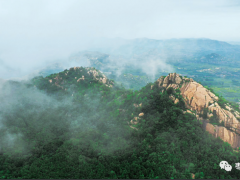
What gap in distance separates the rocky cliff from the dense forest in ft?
5.03

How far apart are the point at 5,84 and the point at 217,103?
9137 centimetres

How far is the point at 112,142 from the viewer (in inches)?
1363

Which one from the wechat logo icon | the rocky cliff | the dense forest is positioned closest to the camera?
the wechat logo icon

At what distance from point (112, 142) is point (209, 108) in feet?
76.1

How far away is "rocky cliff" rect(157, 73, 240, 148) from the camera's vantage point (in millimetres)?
29016

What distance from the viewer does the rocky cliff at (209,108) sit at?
29.0 meters

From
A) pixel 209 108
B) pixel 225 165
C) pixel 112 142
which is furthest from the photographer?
pixel 112 142

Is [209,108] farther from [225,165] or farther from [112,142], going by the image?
[112,142]

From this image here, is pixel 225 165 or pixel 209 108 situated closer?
pixel 225 165

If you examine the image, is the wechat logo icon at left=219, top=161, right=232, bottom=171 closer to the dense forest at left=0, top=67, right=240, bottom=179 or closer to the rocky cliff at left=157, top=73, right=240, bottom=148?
the dense forest at left=0, top=67, right=240, bottom=179

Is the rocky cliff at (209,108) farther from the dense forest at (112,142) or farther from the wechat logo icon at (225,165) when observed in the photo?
the wechat logo icon at (225,165)

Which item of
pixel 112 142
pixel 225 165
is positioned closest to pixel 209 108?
pixel 225 165

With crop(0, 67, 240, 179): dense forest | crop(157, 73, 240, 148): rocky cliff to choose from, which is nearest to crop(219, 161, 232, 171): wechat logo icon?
crop(0, 67, 240, 179): dense forest

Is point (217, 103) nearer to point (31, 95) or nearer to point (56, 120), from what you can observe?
point (56, 120)
